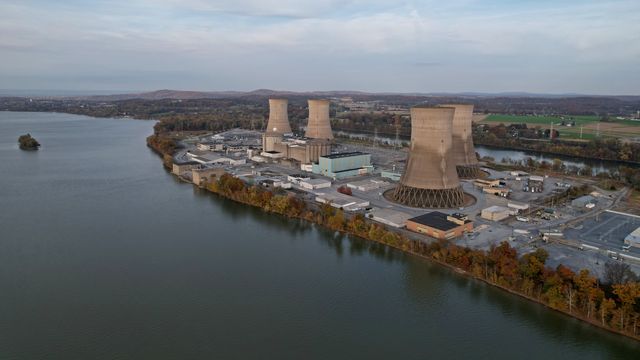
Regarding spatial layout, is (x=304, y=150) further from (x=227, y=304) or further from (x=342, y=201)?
(x=227, y=304)

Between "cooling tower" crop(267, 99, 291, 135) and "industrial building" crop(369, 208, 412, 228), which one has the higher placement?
"cooling tower" crop(267, 99, 291, 135)

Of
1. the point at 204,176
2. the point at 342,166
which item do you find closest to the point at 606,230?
the point at 342,166

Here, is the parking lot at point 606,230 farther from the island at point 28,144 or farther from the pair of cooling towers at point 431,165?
the island at point 28,144

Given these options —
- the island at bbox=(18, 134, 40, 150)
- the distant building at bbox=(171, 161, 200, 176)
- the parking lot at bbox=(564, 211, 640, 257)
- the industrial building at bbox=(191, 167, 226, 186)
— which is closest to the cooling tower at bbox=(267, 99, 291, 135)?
the distant building at bbox=(171, 161, 200, 176)

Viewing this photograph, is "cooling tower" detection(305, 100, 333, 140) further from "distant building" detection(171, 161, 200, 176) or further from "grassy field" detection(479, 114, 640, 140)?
"grassy field" detection(479, 114, 640, 140)

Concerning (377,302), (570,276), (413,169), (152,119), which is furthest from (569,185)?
(152,119)

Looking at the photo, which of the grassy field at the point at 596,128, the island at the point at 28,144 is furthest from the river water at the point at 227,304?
the grassy field at the point at 596,128
